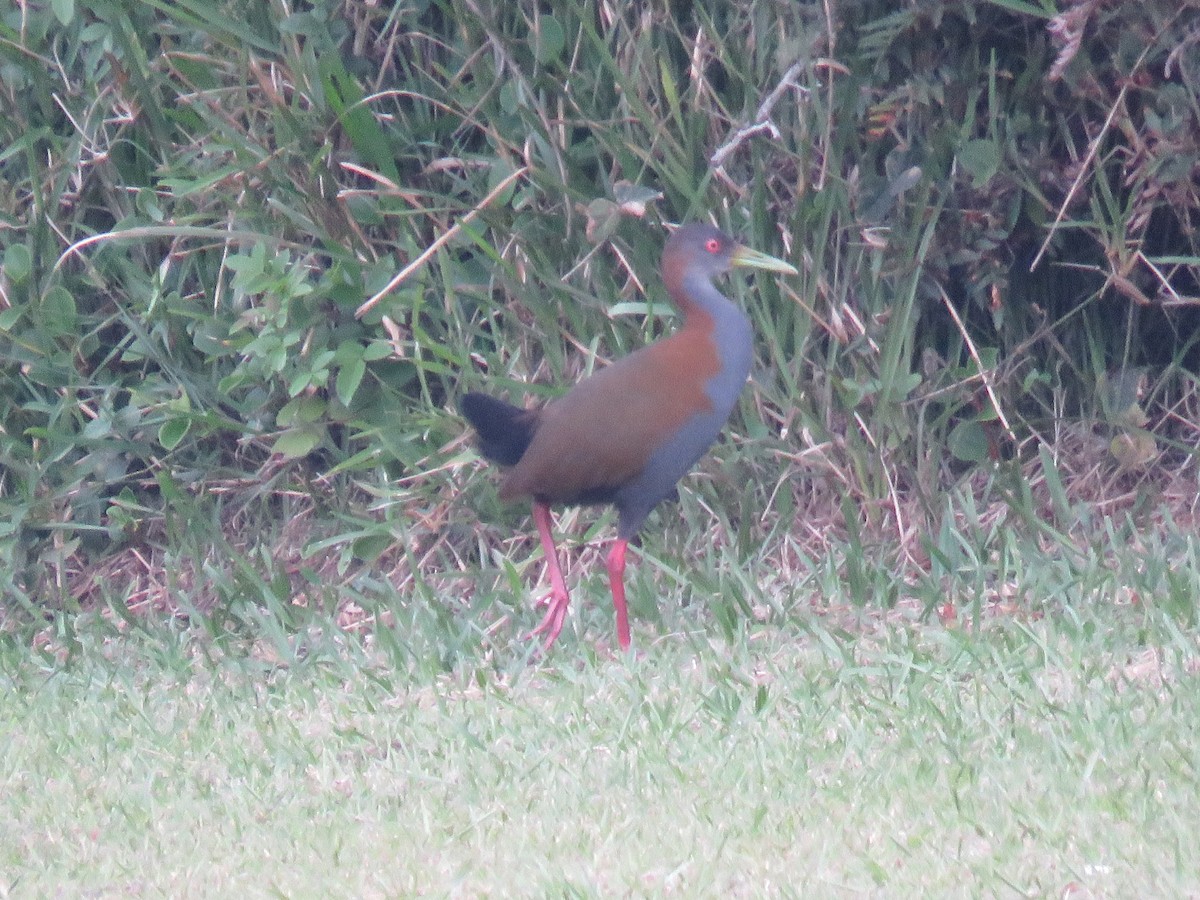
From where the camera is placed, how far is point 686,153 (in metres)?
5.56

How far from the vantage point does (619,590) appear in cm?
462

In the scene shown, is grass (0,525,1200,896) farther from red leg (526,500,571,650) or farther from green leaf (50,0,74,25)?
green leaf (50,0,74,25)

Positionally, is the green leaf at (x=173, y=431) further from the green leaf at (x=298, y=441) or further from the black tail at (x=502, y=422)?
the black tail at (x=502, y=422)

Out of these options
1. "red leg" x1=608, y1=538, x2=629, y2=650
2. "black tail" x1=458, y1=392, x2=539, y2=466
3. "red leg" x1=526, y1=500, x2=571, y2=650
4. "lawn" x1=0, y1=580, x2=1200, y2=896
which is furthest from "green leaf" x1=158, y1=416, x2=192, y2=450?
"red leg" x1=608, y1=538, x2=629, y2=650

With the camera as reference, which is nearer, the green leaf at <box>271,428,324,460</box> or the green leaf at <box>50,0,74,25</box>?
the green leaf at <box>50,0,74,25</box>

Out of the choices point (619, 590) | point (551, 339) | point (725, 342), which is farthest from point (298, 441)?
point (725, 342)

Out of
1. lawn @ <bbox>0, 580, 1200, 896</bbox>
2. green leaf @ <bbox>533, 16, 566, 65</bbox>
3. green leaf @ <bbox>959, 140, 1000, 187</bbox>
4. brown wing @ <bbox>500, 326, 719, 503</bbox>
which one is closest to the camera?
lawn @ <bbox>0, 580, 1200, 896</bbox>

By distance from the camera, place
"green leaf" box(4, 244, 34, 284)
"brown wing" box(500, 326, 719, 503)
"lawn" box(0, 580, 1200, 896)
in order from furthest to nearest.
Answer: "green leaf" box(4, 244, 34, 284) → "brown wing" box(500, 326, 719, 503) → "lawn" box(0, 580, 1200, 896)

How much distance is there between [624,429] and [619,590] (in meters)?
0.45

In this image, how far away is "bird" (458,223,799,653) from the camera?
4504mm

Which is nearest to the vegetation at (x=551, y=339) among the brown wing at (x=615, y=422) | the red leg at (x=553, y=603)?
the red leg at (x=553, y=603)

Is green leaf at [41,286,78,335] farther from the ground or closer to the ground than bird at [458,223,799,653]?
closer to the ground

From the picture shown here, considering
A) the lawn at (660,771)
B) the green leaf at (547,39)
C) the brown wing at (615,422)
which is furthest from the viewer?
the green leaf at (547,39)

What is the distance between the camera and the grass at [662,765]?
2.91m
